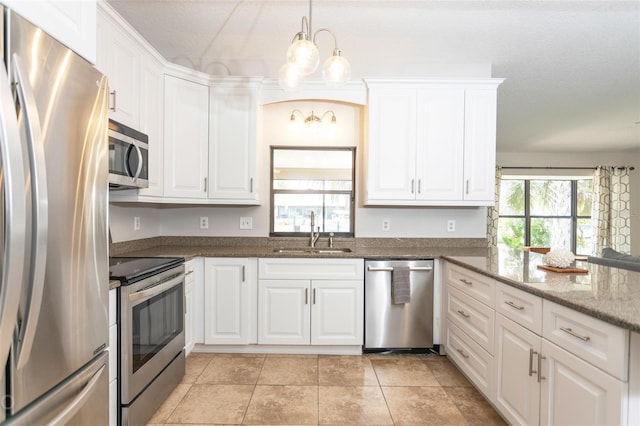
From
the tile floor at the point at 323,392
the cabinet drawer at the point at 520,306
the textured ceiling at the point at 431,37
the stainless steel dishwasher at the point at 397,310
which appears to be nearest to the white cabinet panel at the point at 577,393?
the cabinet drawer at the point at 520,306

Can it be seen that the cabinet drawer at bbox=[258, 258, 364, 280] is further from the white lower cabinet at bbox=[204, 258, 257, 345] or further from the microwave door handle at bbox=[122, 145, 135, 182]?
the microwave door handle at bbox=[122, 145, 135, 182]

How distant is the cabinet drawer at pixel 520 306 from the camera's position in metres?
1.50

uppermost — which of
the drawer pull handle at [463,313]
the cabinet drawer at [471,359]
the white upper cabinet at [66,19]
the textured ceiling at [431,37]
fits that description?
the textured ceiling at [431,37]

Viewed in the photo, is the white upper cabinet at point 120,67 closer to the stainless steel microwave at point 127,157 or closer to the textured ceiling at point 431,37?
the stainless steel microwave at point 127,157

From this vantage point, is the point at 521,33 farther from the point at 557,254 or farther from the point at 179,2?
the point at 179,2

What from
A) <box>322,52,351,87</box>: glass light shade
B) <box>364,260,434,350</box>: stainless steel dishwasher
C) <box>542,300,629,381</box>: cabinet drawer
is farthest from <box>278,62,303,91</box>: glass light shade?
<box>542,300,629,381</box>: cabinet drawer

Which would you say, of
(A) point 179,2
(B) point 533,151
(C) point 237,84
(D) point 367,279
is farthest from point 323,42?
(B) point 533,151

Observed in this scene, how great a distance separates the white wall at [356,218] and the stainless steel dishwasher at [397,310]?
1.94ft

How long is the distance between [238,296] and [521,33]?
3037 mm

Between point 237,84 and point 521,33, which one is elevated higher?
point 521,33

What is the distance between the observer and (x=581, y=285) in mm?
1540

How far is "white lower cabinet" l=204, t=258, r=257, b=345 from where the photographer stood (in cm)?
264

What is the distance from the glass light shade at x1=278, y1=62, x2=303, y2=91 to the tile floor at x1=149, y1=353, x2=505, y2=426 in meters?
1.96

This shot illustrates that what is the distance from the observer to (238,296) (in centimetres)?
265
